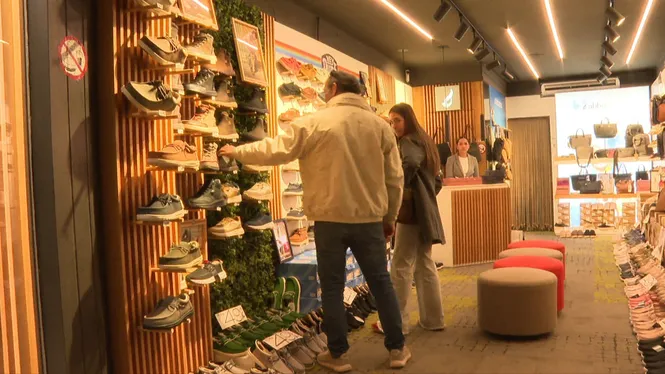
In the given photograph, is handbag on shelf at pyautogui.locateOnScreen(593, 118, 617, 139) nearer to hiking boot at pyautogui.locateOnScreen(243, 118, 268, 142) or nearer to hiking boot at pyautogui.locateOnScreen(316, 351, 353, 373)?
hiking boot at pyautogui.locateOnScreen(243, 118, 268, 142)

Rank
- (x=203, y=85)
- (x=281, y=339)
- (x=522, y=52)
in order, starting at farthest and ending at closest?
(x=522, y=52) < (x=281, y=339) < (x=203, y=85)

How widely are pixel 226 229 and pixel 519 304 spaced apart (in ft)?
6.18

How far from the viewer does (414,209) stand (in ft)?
12.7

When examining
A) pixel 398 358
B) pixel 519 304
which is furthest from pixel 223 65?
pixel 519 304

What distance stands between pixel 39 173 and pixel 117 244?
1.57 ft

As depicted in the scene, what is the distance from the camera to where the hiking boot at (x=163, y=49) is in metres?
2.81

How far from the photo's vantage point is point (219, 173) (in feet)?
12.3

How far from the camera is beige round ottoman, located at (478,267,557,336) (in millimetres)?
3762

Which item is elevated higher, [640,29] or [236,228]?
[640,29]

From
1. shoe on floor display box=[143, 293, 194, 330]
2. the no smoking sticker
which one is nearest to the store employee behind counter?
shoe on floor display box=[143, 293, 194, 330]

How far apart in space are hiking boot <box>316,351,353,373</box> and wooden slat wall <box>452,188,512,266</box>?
3726mm

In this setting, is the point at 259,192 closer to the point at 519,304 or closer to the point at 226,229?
the point at 226,229

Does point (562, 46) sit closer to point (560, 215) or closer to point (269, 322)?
point (560, 215)

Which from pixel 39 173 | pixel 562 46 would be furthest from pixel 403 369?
pixel 562 46
